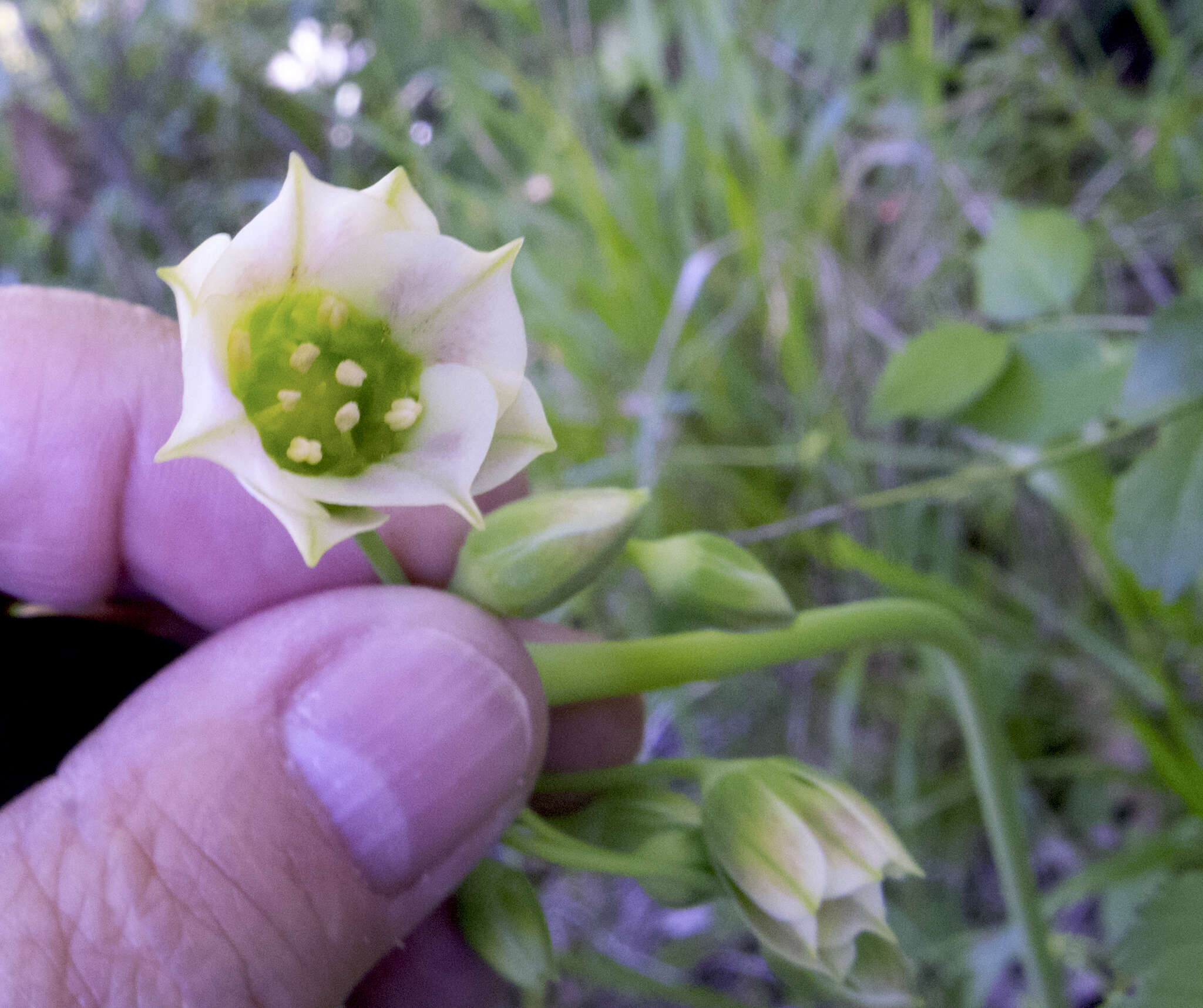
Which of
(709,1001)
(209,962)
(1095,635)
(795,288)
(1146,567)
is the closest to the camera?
(209,962)

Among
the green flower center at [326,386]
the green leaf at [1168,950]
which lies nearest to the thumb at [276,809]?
the green flower center at [326,386]

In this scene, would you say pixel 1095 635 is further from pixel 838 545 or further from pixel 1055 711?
pixel 838 545

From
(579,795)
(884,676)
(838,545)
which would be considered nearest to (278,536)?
(579,795)

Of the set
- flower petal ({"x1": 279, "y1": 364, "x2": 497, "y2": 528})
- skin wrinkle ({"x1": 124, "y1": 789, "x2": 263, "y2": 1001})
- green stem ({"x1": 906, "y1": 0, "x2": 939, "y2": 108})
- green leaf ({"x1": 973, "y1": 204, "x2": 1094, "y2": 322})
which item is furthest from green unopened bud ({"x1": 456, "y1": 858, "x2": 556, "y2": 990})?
green stem ({"x1": 906, "y1": 0, "x2": 939, "y2": 108})

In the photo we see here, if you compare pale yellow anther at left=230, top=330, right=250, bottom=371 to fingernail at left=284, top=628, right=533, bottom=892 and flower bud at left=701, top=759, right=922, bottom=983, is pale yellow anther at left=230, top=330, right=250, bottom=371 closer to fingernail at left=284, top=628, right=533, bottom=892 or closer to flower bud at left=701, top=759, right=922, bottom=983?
fingernail at left=284, top=628, right=533, bottom=892

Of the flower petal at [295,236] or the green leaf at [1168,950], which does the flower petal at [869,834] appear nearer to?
the green leaf at [1168,950]
